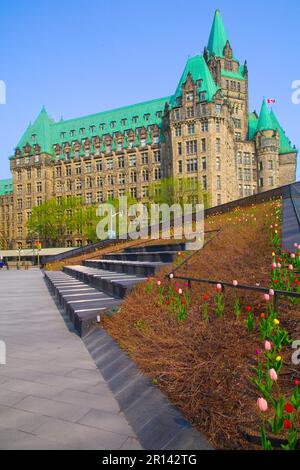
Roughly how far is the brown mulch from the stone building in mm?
55118

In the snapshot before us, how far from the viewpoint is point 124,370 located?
3809 mm

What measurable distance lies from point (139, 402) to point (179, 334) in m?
1.24

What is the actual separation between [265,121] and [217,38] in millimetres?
22201

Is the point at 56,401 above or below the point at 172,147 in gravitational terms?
below

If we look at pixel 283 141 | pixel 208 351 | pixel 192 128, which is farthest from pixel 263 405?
pixel 283 141

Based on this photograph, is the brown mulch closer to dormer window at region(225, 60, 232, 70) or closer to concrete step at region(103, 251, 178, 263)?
concrete step at region(103, 251, 178, 263)

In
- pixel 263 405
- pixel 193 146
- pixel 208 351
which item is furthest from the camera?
pixel 193 146

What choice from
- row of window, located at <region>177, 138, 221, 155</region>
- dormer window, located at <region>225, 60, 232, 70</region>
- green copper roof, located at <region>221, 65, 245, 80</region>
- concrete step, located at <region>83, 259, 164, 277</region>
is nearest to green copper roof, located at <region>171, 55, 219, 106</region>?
green copper roof, located at <region>221, 65, 245, 80</region>

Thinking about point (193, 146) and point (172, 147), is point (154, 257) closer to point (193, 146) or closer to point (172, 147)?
point (193, 146)

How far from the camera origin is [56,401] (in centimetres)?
335

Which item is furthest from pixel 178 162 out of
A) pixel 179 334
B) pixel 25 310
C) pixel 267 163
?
pixel 179 334

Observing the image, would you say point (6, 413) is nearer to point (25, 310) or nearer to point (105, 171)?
point (25, 310)

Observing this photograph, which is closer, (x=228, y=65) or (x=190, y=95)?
(x=190, y=95)

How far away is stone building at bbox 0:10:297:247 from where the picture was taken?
206 ft
